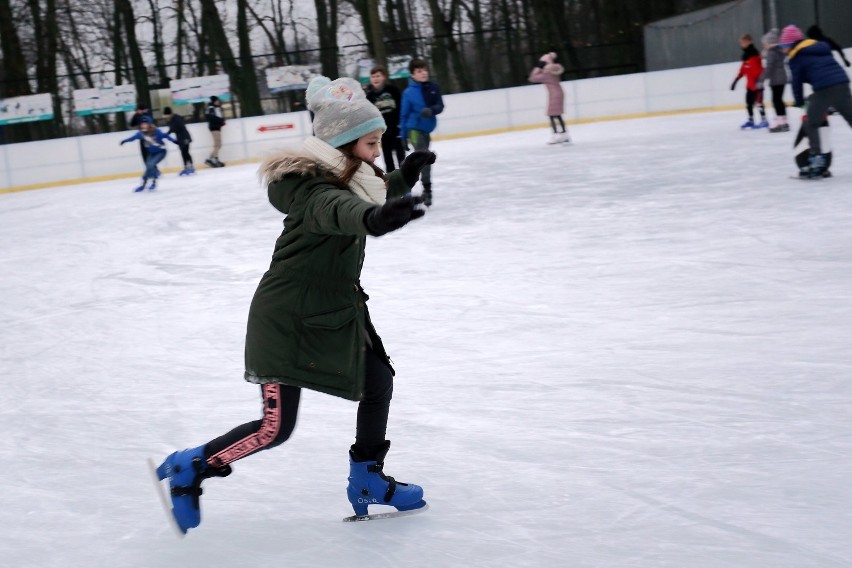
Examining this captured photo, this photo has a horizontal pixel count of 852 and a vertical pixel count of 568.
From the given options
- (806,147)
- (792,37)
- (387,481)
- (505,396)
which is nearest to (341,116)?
(387,481)

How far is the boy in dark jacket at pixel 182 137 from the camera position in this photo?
55.6 feet

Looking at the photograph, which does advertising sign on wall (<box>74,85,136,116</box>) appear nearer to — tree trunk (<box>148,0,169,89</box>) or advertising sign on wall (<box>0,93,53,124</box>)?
advertising sign on wall (<box>0,93,53,124</box>)

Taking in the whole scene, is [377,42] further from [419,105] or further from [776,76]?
[419,105]

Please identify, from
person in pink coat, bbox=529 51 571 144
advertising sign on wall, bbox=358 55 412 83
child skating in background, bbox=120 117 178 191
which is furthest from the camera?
advertising sign on wall, bbox=358 55 412 83

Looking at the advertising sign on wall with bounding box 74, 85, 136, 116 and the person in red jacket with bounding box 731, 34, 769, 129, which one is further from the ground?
the advertising sign on wall with bounding box 74, 85, 136, 116

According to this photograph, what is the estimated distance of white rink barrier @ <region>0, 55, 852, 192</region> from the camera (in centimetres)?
1800

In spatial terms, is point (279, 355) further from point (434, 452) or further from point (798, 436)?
point (798, 436)

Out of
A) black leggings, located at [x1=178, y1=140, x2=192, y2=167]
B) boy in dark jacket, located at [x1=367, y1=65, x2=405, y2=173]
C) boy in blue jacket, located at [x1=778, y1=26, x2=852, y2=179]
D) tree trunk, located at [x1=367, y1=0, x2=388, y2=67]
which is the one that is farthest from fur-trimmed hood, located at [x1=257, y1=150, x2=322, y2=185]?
tree trunk, located at [x1=367, y1=0, x2=388, y2=67]

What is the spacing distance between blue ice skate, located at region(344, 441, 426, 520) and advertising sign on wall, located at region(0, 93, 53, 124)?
59.4 feet

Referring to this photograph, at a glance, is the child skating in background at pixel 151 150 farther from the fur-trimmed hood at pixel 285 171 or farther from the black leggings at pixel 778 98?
the fur-trimmed hood at pixel 285 171

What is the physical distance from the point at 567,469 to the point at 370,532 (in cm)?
62

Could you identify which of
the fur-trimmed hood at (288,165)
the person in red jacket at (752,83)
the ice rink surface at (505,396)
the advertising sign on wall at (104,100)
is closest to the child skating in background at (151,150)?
the advertising sign on wall at (104,100)

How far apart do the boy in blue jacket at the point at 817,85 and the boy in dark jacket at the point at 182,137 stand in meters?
11.2

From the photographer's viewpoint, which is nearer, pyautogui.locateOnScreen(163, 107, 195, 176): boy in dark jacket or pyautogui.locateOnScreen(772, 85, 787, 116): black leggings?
pyautogui.locateOnScreen(772, 85, 787, 116): black leggings
